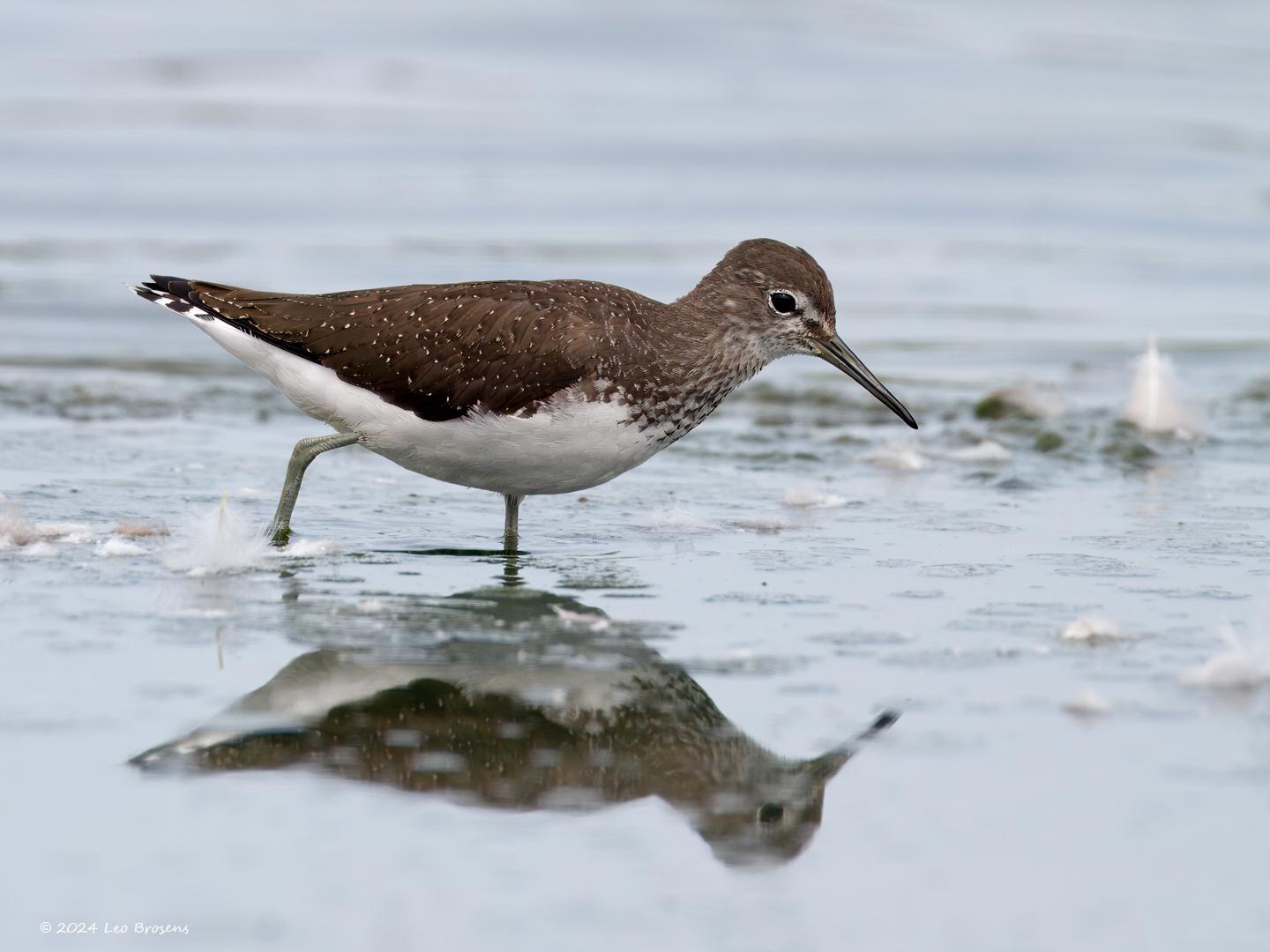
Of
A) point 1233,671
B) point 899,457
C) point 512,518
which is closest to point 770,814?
point 1233,671

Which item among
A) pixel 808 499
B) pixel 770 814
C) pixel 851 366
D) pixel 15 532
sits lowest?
pixel 770 814

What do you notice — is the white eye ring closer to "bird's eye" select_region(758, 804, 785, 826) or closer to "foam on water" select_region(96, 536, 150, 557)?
"foam on water" select_region(96, 536, 150, 557)

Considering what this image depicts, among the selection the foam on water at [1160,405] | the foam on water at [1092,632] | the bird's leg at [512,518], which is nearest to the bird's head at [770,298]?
the bird's leg at [512,518]

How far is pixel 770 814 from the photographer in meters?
5.07

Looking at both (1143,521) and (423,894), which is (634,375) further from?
(423,894)

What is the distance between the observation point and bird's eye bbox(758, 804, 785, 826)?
504cm

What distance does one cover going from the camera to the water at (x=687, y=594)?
4.60 metres

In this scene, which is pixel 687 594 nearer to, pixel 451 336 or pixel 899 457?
pixel 451 336

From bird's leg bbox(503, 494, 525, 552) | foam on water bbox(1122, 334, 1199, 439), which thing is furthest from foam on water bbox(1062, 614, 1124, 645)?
foam on water bbox(1122, 334, 1199, 439)

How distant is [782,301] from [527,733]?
3550 mm

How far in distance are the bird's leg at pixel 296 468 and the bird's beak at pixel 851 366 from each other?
7.37 ft

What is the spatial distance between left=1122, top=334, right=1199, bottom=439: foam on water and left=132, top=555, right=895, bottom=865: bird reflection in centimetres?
553

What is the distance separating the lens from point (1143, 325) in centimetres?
1540

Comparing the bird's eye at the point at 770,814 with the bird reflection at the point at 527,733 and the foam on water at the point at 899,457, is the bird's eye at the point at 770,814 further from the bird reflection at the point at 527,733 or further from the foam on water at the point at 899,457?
the foam on water at the point at 899,457
